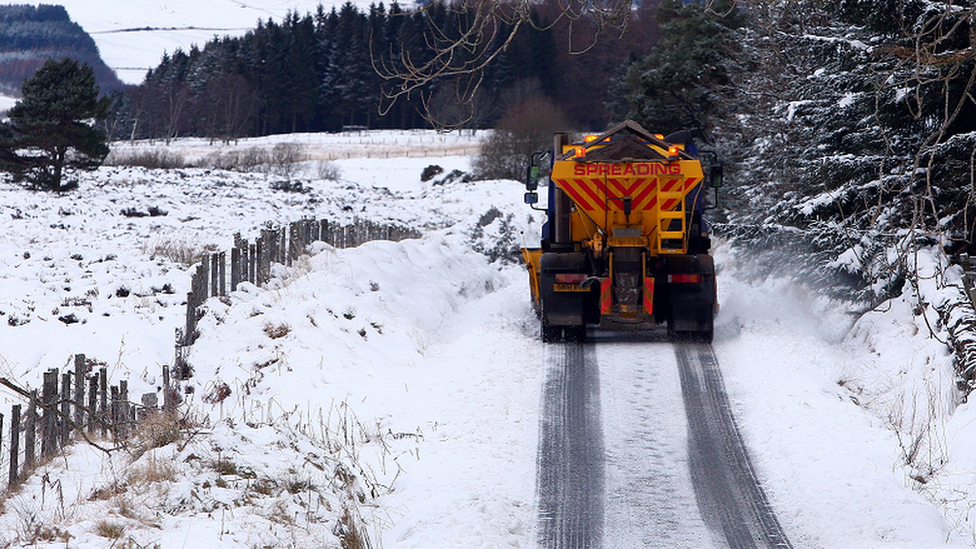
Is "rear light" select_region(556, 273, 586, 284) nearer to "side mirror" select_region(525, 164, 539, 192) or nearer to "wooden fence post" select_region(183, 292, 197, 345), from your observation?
"side mirror" select_region(525, 164, 539, 192)

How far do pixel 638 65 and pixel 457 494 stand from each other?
39.4 m

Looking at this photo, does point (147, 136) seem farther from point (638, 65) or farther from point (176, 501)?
point (176, 501)

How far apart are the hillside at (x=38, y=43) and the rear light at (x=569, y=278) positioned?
117 metres

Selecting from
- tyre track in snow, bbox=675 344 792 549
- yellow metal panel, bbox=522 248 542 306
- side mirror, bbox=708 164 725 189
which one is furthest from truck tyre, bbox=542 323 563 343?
side mirror, bbox=708 164 725 189

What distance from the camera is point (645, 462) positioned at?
7.66 m

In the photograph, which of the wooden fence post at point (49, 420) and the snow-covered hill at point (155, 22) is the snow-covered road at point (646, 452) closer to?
the wooden fence post at point (49, 420)

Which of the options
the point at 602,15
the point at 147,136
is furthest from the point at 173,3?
the point at 602,15

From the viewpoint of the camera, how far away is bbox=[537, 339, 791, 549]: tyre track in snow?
20.5ft

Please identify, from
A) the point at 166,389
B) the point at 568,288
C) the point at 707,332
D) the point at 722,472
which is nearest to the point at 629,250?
the point at 568,288

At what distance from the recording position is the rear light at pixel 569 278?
12.1 m

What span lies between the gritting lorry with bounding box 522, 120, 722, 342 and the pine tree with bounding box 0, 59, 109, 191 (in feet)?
81.3

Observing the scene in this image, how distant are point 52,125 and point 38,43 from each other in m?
137

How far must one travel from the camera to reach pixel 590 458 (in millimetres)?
7738

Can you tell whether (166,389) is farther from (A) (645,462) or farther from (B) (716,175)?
(B) (716,175)
